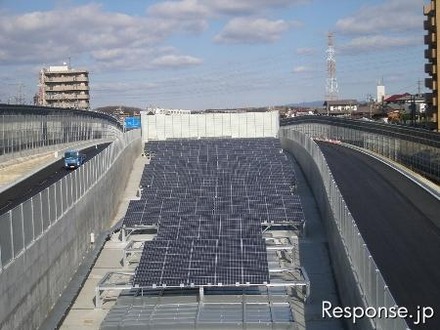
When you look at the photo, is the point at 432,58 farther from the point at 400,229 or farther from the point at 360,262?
the point at 360,262

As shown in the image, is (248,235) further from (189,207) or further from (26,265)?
(26,265)

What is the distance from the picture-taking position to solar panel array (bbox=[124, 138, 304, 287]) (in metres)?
23.1

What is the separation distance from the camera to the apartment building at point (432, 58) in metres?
86.4

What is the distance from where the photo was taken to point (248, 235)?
27.6 m

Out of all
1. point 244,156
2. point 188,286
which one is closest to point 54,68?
point 244,156

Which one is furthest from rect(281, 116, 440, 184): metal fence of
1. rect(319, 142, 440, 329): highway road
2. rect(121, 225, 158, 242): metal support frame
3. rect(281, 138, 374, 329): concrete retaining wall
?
rect(121, 225, 158, 242): metal support frame

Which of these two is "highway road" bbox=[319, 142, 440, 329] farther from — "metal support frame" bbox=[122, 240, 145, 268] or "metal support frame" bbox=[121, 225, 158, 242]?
"metal support frame" bbox=[121, 225, 158, 242]

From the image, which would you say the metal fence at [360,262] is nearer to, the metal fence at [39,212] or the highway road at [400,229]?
the highway road at [400,229]

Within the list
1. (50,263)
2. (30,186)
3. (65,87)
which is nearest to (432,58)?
(30,186)

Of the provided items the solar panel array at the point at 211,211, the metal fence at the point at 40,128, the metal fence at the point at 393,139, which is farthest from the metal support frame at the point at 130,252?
the metal fence at the point at 40,128

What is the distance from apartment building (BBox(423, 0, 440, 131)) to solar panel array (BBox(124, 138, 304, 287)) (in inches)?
1600

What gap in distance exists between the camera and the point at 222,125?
72.1 m

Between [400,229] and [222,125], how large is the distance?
4664 centimetres

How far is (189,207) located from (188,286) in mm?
12018
